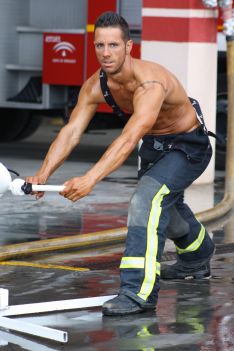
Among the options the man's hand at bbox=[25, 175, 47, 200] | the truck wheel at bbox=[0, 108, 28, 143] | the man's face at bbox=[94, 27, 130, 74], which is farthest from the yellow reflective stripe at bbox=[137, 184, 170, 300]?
the truck wheel at bbox=[0, 108, 28, 143]

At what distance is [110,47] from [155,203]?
95 cm

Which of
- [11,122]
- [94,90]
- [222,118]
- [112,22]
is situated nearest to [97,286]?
[94,90]

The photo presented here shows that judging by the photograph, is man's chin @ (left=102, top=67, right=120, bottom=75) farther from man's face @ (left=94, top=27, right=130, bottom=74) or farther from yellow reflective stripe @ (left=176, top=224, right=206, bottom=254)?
yellow reflective stripe @ (left=176, top=224, right=206, bottom=254)

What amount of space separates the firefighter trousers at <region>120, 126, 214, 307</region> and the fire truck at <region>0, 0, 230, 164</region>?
22.8ft

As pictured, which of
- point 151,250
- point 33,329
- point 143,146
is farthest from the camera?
point 143,146

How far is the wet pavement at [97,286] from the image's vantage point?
6.53m

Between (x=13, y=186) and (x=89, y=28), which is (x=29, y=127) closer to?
(x=89, y=28)

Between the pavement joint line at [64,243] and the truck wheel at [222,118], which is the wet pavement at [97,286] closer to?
the pavement joint line at [64,243]

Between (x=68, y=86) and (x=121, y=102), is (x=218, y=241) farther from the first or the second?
(x=68, y=86)

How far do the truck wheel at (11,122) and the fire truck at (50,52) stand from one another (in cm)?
110

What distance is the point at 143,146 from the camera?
7738 millimetres

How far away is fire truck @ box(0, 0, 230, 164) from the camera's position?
1473 centimetres

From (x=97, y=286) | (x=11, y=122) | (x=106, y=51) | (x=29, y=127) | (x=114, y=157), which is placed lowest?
(x=29, y=127)

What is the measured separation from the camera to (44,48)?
49.4ft
